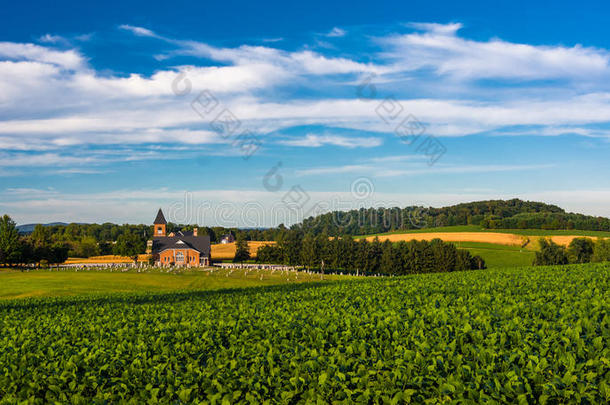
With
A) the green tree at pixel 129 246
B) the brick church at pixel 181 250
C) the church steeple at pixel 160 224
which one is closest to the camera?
the green tree at pixel 129 246

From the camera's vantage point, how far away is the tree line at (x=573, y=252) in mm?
100750

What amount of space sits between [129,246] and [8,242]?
34865 millimetres

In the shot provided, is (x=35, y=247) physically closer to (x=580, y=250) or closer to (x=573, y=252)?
(x=573, y=252)

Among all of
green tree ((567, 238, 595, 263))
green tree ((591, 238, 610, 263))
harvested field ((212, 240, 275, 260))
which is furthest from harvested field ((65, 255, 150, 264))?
green tree ((591, 238, 610, 263))

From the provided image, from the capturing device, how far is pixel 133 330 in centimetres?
1307

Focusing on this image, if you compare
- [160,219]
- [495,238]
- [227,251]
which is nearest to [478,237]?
[495,238]

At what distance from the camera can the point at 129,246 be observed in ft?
428

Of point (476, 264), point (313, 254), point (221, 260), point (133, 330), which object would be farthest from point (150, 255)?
point (133, 330)

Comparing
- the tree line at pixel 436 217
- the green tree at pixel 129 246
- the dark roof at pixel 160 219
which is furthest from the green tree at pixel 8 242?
the tree line at pixel 436 217

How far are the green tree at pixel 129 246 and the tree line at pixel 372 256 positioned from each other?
36.9 meters

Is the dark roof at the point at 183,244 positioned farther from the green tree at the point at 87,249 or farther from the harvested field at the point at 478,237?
the harvested field at the point at 478,237

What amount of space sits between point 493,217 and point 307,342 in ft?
522

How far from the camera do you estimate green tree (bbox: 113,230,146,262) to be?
129625 mm

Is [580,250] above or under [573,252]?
above
